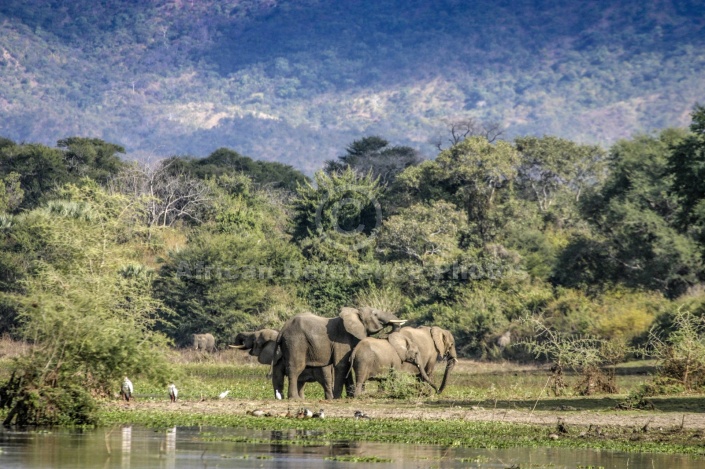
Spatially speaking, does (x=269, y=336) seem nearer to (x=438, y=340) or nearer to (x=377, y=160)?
(x=438, y=340)

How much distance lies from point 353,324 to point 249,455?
12.3m

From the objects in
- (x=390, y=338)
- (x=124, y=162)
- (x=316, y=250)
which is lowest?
(x=390, y=338)

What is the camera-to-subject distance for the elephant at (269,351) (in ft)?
110

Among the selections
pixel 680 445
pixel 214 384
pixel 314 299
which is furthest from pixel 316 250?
pixel 680 445

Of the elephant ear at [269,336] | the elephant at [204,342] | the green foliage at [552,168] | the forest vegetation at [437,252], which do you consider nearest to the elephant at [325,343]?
the elephant ear at [269,336]

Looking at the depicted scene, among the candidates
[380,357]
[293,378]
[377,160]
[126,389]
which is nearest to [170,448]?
[126,389]

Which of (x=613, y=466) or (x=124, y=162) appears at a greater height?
(x=124, y=162)

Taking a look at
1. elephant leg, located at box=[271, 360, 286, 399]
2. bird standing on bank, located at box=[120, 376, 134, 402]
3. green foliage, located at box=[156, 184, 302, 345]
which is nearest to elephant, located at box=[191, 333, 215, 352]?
green foliage, located at box=[156, 184, 302, 345]

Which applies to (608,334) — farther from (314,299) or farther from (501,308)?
(314,299)

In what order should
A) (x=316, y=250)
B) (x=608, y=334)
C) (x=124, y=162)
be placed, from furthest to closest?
(x=124, y=162), (x=316, y=250), (x=608, y=334)

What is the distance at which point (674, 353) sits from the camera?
3297cm

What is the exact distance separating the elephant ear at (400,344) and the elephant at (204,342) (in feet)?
81.9

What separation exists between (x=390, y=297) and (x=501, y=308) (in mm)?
6345

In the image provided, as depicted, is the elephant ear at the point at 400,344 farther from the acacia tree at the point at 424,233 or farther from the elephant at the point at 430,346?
the acacia tree at the point at 424,233
